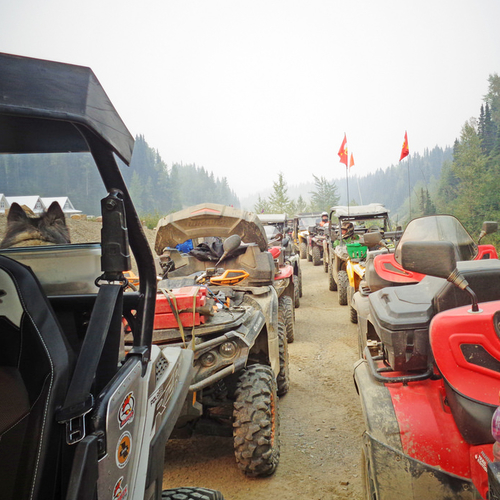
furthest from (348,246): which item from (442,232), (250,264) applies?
(442,232)

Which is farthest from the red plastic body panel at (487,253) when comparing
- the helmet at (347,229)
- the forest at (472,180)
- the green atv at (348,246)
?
the forest at (472,180)

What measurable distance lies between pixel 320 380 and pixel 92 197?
4031 mm

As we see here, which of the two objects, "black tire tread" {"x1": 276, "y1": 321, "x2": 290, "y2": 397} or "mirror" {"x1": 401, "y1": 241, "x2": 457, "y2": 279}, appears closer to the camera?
"mirror" {"x1": 401, "y1": 241, "x2": 457, "y2": 279}

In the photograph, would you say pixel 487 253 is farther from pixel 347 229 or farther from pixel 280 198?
pixel 280 198

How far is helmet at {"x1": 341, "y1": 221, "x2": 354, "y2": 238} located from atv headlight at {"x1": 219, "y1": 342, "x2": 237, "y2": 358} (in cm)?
847

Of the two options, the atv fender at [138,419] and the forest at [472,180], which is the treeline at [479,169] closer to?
the forest at [472,180]

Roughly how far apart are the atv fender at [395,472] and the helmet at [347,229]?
9248mm

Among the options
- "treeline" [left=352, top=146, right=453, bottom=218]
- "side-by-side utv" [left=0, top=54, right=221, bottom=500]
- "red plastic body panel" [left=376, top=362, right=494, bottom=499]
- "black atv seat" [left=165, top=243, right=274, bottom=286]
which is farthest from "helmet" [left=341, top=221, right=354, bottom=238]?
"treeline" [left=352, top=146, right=453, bottom=218]

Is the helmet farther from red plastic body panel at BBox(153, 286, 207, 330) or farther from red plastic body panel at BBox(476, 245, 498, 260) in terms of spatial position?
red plastic body panel at BBox(153, 286, 207, 330)

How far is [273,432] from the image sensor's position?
3012 mm

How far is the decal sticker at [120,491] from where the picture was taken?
129cm

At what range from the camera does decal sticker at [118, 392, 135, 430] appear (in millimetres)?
1337

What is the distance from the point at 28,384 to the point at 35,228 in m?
0.62

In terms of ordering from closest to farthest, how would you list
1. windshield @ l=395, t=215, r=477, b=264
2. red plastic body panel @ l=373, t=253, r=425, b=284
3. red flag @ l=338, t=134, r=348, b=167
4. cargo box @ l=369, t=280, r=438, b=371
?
cargo box @ l=369, t=280, r=438, b=371 < windshield @ l=395, t=215, r=477, b=264 < red plastic body panel @ l=373, t=253, r=425, b=284 < red flag @ l=338, t=134, r=348, b=167
